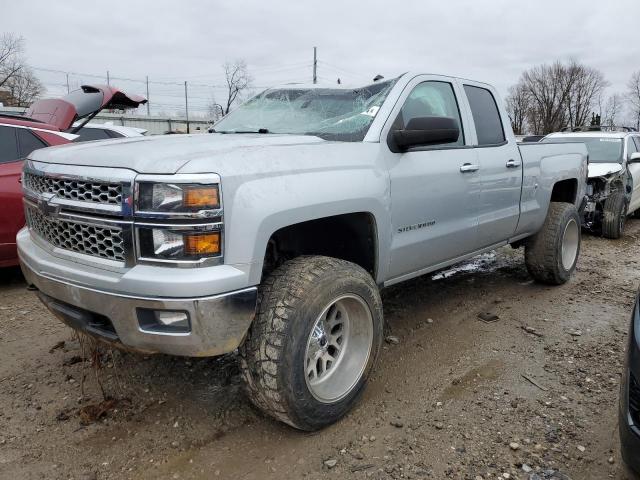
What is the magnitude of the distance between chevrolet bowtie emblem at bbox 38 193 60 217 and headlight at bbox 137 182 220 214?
24.3 inches

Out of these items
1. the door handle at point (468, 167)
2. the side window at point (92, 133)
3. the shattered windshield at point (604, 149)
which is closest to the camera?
the door handle at point (468, 167)

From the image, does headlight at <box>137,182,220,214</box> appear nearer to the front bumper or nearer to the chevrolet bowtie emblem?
the front bumper

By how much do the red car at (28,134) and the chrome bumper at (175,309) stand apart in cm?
304

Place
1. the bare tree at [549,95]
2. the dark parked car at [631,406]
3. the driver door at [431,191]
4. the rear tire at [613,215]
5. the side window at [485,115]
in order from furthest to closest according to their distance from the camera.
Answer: the bare tree at [549,95] → the rear tire at [613,215] → the side window at [485,115] → the driver door at [431,191] → the dark parked car at [631,406]

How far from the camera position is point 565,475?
2438mm

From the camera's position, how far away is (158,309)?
2.20 m

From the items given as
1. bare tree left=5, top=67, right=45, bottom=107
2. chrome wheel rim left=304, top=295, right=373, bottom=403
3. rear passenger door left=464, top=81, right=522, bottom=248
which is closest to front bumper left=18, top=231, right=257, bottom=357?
chrome wheel rim left=304, top=295, right=373, bottom=403

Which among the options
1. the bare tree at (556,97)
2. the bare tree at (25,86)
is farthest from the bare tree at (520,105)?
the bare tree at (25,86)

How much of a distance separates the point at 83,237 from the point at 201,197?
69cm

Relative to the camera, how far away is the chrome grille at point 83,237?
7.57 ft

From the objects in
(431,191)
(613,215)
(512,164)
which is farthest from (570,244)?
(613,215)

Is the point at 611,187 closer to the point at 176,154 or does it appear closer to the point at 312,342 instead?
the point at 312,342

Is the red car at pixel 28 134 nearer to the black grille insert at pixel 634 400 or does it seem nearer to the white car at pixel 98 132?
the white car at pixel 98 132

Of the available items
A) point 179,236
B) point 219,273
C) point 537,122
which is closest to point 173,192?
point 179,236
